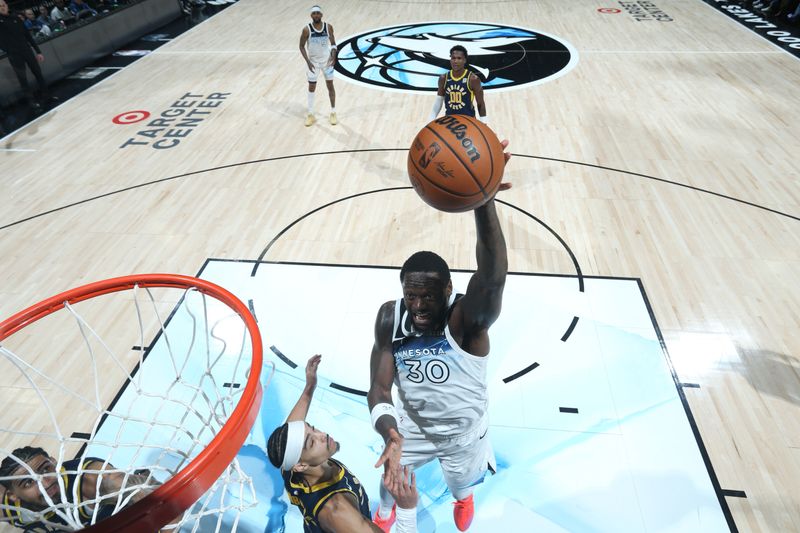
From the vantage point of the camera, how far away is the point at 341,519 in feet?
7.92

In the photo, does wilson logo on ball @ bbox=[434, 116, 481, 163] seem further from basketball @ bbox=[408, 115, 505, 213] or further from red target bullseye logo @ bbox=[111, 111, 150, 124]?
red target bullseye logo @ bbox=[111, 111, 150, 124]

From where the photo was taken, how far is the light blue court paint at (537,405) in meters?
2.93

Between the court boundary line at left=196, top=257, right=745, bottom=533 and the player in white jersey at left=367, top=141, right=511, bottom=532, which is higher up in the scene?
the player in white jersey at left=367, top=141, right=511, bottom=532

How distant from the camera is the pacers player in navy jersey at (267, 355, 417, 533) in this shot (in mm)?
2432

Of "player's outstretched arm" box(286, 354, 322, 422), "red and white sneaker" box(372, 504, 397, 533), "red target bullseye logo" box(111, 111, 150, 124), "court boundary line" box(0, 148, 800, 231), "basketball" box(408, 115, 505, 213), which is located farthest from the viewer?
"red target bullseye logo" box(111, 111, 150, 124)

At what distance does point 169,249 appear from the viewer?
503cm

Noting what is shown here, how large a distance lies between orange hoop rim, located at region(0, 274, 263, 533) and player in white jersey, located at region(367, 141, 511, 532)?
0.65 m

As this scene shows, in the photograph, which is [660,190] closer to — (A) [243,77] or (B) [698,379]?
(B) [698,379]

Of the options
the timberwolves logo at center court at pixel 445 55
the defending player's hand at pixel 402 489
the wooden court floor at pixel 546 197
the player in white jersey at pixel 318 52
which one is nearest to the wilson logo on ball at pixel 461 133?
the defending player's hand at pixel 402 489

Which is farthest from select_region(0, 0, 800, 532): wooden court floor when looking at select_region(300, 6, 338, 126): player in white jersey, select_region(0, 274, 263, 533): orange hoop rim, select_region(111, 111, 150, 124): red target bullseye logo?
A: select_region(0, 274, 263, 533): orange hoop rim

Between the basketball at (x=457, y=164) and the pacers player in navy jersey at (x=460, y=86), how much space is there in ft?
10.9

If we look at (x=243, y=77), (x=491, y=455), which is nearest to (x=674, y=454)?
(x=491, y=455)

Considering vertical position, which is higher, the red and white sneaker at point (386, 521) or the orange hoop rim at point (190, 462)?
the orange hoop rim at point (190, 462)

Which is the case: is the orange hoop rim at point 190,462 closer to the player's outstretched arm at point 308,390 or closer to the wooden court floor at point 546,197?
the player's outstretched arm at point 308,390
